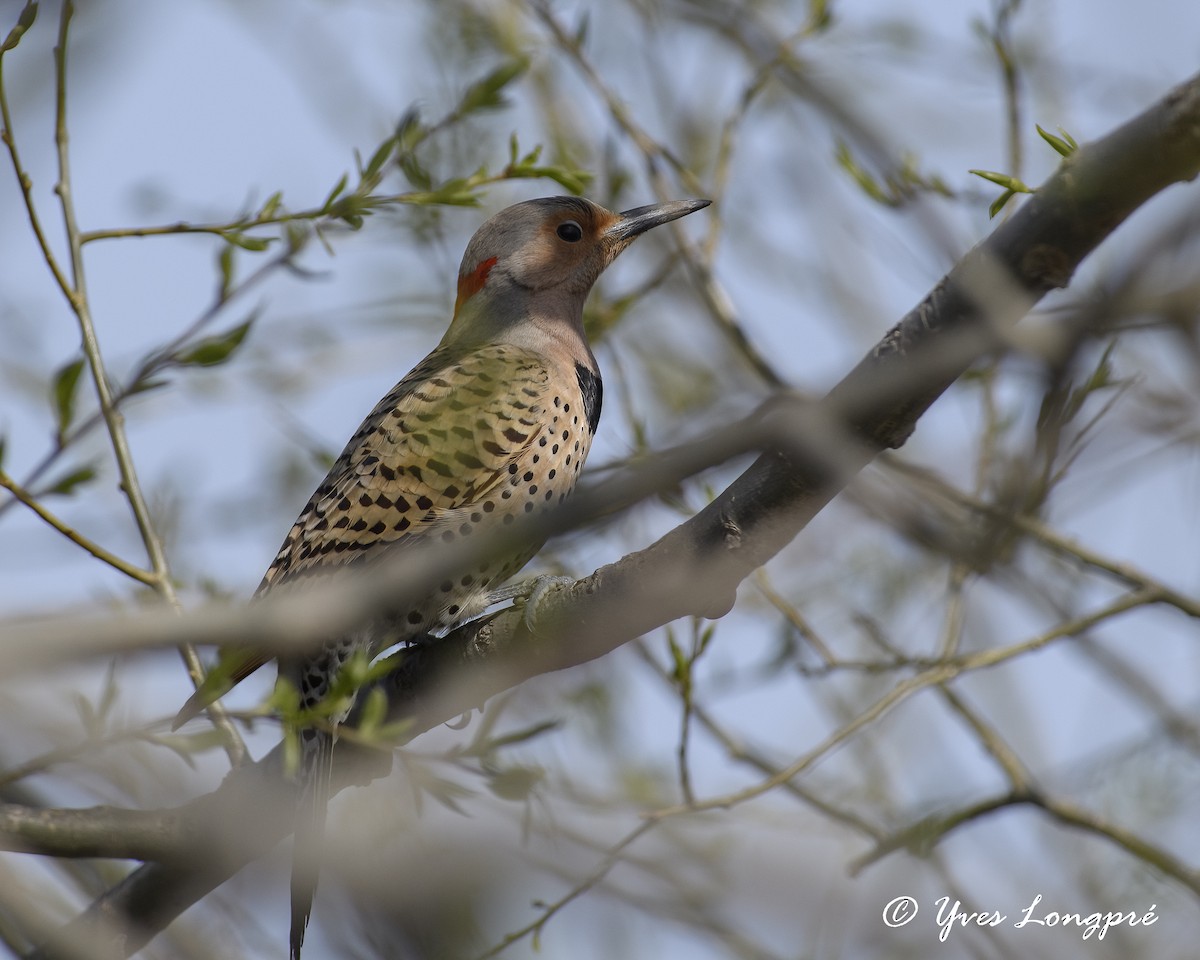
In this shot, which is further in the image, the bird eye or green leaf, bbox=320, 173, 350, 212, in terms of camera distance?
the bird eye

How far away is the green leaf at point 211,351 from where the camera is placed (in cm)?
373

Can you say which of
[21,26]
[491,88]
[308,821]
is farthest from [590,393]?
[21,26]

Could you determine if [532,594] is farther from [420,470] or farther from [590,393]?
[590,393]

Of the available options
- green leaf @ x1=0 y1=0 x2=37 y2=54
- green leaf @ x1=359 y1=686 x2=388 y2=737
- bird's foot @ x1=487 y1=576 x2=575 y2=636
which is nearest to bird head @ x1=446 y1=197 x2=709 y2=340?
bird's foot @ x1=487 y1=576 x2=575 y2=636

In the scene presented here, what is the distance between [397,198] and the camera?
3.55 m

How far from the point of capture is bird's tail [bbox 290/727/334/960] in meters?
3.68

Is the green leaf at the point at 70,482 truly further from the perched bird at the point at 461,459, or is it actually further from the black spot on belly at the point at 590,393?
the black spot on belly at the point at 590,393

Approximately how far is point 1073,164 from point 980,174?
549mm

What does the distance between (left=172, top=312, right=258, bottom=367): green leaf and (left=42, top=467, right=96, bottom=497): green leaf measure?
1.26 ft

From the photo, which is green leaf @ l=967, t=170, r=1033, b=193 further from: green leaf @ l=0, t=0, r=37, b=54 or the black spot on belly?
the black spot on belly

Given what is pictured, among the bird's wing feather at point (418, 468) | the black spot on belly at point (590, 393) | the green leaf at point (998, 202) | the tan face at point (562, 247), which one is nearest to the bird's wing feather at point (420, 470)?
the bird's wing feather at point (418, 468)

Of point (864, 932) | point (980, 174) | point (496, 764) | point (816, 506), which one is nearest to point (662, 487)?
point (816, 506)

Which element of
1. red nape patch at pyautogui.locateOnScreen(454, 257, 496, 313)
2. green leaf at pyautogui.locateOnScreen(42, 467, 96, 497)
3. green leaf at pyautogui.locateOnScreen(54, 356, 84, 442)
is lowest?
green leaf at pyautogui.locateOnScreen(42, 467, 96, 497)

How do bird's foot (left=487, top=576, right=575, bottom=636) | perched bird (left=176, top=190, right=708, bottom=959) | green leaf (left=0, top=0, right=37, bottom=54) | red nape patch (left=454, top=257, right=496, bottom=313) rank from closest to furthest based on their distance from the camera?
green leaf (left=0, top=0, right=37, bottom=54), bird's foot (left=487, top=576, right=575, bottom=636), perched bird (left=176, top=190, right=708, bottom=959), red nape patch (left=454, top=257, right=496, bottom=313)
